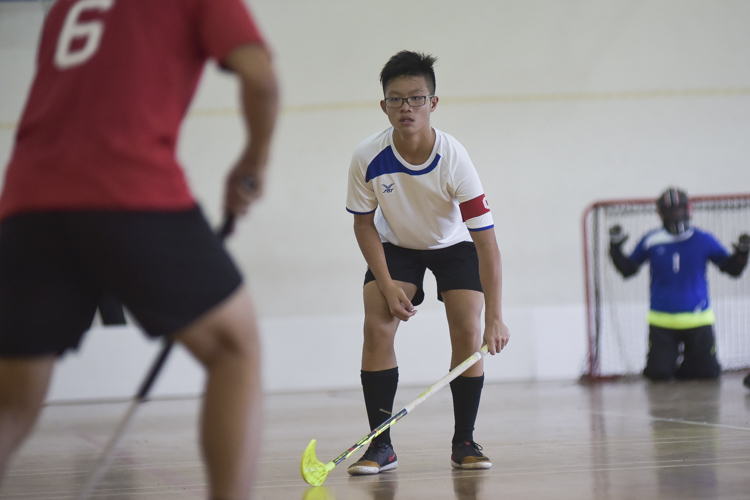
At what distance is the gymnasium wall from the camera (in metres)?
6.32

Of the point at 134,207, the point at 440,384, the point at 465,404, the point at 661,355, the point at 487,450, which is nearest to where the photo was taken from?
the point at 134,207

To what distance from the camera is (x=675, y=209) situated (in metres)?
5.55

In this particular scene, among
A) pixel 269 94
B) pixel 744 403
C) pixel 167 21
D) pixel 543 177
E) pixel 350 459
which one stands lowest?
pixel 744 403

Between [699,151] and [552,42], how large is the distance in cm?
152

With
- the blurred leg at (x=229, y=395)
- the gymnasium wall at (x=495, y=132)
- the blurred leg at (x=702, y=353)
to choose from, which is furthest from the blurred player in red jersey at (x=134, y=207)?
the gymnasium wall at (x=495, y=132)

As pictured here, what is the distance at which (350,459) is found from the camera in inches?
115

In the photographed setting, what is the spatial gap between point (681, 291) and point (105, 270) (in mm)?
5049

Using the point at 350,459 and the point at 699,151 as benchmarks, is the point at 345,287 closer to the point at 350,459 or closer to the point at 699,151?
the point at 699,151

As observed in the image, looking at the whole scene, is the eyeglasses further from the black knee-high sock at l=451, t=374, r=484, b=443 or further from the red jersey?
the red jersey

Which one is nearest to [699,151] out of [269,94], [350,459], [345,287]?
[345,287]

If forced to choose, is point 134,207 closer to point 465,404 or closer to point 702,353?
point 465,404

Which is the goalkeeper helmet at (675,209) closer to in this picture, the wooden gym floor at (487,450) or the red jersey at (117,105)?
the wooden gym floor at (487,450)

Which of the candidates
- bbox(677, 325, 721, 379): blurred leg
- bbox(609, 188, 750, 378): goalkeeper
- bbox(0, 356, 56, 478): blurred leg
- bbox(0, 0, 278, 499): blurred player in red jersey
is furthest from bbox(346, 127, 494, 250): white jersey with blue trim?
bbox(677, 325, 721, 379): blurred leg

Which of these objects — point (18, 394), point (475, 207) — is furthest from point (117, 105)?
point (475, 207)
